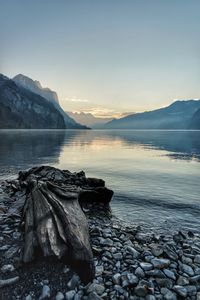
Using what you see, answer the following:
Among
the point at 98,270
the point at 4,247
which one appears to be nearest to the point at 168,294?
the point at 98,270

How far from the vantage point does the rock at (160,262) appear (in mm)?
8041

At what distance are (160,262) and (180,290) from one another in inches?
50.8

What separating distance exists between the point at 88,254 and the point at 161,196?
37.3ft

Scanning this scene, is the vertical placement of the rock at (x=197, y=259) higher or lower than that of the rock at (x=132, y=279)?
lower

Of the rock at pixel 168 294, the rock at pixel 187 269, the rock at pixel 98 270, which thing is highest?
the rock at pixel 98 270

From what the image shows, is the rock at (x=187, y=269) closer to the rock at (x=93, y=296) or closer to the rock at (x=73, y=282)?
the rock at (x=93, y=296)

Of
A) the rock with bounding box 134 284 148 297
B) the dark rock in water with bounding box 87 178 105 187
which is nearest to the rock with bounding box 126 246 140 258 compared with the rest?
the rock with bounding box 134 284 148 297

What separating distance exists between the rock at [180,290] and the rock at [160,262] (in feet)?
3.17

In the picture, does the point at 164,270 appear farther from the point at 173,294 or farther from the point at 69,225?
the point at 69,225

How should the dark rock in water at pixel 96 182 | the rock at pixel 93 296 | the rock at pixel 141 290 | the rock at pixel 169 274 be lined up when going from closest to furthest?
the rock at pixel 93 296
the rock at pixel 141 290
the rock at pixel 169 274
the dark rock in water at pixel 96 182

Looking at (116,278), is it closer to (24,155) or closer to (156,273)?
(156,273)

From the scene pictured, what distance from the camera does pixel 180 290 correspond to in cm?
698

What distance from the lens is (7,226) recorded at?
422 inches

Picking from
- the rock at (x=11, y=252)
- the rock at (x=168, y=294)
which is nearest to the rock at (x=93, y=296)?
the rock at (x=168, y=294)
